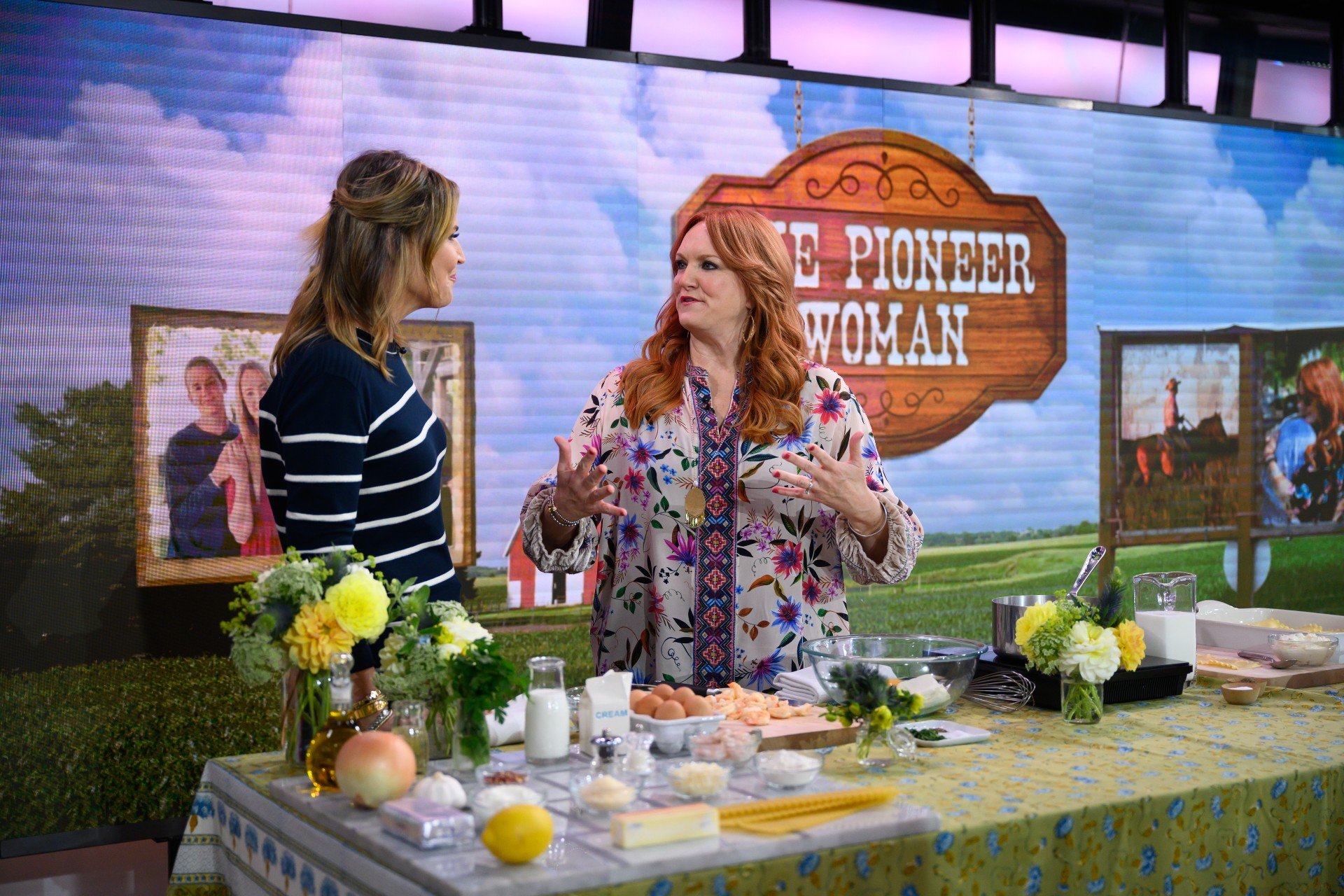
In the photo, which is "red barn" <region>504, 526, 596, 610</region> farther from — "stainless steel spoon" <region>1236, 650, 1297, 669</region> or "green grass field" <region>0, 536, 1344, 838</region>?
"stainless steel spoon" <region>1236, 650, 1297, 669</region>

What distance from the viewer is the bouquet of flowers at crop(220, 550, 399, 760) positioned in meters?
1.89

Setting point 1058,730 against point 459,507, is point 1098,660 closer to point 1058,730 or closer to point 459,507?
point 1058,730

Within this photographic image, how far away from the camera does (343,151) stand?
4121 mm

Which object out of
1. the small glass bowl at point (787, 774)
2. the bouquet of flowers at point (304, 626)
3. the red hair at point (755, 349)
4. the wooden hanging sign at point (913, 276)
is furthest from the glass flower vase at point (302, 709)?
the wooden hanging sign at point (913, 276)

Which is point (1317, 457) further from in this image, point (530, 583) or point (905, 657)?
point (905, 657)

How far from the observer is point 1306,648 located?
2.81 metres

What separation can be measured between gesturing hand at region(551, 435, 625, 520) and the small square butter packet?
3.31 ft

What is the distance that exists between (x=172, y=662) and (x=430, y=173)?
6.99 feet

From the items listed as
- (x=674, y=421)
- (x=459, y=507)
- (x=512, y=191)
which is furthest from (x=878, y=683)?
(x=512, y=191)

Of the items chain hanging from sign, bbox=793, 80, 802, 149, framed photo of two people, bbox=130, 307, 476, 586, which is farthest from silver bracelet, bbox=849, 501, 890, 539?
chain hanging from sign, bbox=793, 80, 802, 149

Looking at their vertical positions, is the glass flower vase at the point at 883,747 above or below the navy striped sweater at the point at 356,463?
below

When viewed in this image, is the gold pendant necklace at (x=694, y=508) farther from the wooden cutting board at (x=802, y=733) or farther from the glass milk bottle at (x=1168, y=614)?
the glass milk bottle at (x=1168, y=614)

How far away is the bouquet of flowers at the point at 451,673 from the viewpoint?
6.14 feet

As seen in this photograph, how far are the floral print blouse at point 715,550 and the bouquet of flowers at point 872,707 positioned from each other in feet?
2.19
